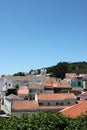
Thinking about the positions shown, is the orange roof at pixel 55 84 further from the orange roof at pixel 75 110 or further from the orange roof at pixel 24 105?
the orange roof at pixel 75 110

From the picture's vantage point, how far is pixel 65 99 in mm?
60500

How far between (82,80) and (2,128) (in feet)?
193

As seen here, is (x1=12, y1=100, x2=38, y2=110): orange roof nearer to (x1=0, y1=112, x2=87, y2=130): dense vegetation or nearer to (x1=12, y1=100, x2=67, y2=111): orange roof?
(x1=12, y1=100, x2=67, y2=111): orange roof

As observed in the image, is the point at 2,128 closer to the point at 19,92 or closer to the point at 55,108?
the point at 55,108

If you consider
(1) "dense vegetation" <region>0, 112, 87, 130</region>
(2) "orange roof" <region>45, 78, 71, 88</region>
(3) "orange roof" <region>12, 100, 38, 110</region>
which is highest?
(2) "orange roof" <region>45, 78, 71, 88</region>

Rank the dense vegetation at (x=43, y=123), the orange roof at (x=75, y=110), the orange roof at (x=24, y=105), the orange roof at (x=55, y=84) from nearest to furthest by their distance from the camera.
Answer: the dense vegetation at (x=43, y=123) → the orange roof at (x=75, y=110) → the orange roof at (x=24, y=105) → the orange roof at (x=55, y=84)

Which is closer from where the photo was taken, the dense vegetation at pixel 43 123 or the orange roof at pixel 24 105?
the dense vegetation at pixel 43 123

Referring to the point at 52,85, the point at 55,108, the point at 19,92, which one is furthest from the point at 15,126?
the point at 52,85

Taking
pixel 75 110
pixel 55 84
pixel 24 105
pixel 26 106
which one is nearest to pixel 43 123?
pixel 75 110

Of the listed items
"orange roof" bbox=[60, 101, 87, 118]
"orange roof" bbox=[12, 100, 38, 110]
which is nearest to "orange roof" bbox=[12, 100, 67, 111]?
"orange roof" bbox=[12, 100, 38, 110]

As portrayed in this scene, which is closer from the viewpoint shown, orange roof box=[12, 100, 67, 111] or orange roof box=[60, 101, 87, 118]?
orange roof box=[60, 101, 87, 118]

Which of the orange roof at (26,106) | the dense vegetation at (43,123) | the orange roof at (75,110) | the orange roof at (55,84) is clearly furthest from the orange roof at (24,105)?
the dense vegetation at (43,123)

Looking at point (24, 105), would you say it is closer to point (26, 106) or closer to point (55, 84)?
point (26, 106)

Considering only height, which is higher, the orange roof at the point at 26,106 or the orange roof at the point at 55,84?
the orange roof at the point at 55,84
